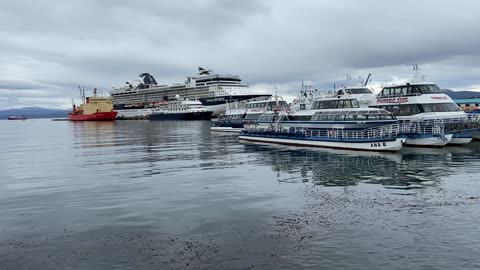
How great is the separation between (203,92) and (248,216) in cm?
14768

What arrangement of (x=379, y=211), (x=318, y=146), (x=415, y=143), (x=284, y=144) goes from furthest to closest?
1. (x=284, y=144)
2. (x=318, y=146)
3. (x=415, y=143)
4. (x=379, y=211)

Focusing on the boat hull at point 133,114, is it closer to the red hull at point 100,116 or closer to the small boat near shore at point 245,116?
the red hull at point 100,116

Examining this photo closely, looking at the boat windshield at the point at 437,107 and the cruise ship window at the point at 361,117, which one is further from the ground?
the boat windshield at the point at 437,107

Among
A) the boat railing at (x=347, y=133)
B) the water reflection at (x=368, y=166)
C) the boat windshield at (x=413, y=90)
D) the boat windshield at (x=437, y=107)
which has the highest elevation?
the boat windshield at (x=413, y=90)

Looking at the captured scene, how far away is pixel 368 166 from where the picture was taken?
30688mm

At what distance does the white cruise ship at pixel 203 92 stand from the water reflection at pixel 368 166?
95794mm

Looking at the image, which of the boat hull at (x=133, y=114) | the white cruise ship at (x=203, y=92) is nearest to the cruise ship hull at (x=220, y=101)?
the white cruise ship at (x=203, y=92)

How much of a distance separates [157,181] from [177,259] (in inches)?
576

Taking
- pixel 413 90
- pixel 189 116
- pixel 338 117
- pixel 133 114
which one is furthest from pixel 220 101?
pixel 413 90

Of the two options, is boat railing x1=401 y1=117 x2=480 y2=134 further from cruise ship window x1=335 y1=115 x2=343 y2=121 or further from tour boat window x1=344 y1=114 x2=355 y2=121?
cruise ship window x1=335 y1=115 x2=343 y2=121

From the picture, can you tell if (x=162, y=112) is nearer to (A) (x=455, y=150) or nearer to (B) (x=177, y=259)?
(A) (x=455, y=150)

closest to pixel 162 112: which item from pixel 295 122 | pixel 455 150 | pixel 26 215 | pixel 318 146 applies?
pixel 295 122

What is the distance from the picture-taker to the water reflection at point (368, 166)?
24.9 meters

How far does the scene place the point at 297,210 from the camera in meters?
18.1
